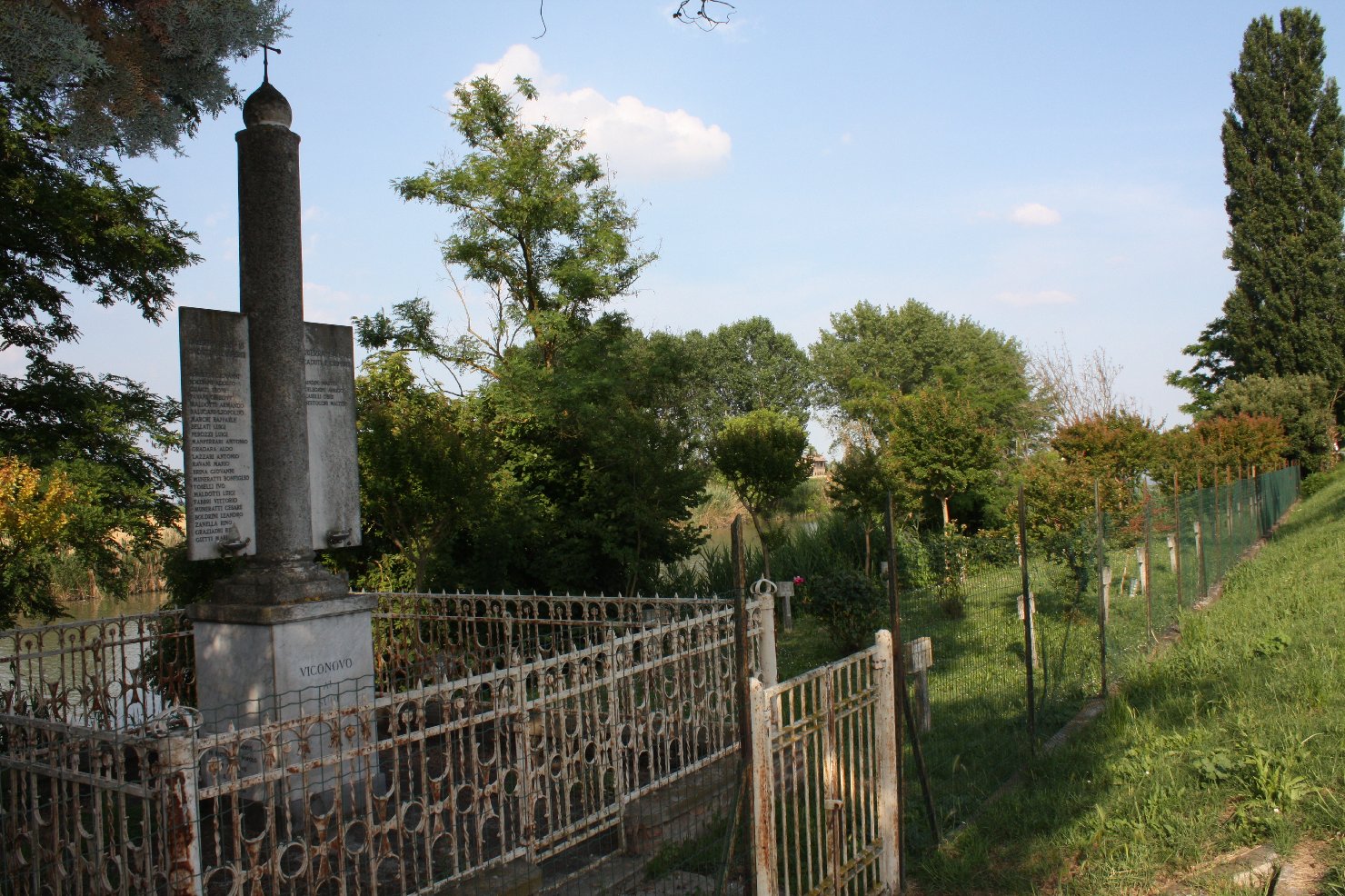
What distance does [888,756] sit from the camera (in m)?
4.97

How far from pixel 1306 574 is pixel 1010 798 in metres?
9.70

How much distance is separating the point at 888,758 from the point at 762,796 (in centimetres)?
133

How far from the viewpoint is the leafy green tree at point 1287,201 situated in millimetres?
35031

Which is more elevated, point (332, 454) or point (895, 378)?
point (895, 378)

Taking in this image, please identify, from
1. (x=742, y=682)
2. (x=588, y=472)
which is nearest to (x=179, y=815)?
(x=742, y=682)

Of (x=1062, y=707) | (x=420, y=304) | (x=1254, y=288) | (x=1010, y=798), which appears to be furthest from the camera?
(x=1254, y=288)

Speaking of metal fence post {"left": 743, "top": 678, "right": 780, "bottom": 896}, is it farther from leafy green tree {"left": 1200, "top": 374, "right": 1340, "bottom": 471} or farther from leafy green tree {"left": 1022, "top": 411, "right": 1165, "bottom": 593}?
leafy green tree {"left": 1200, "top": 374, "right": 1340, "bottom": 471}

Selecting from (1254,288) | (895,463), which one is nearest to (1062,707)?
(895,463)

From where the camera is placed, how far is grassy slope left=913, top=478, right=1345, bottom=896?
16.9 feet

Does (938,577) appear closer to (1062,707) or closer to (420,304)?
(1062,707)

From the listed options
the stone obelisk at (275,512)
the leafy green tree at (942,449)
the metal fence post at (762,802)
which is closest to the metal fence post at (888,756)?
the metal fence post at (762,802)

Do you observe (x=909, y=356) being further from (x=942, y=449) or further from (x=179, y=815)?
(x=179, y=815)

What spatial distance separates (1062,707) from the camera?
873cm

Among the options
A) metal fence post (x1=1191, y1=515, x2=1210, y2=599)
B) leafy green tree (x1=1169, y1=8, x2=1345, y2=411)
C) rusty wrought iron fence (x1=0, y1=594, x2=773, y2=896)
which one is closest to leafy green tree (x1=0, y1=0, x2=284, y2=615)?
rusty wrought iron fence (x1=0, y1=594, x2=773, y2=896)
